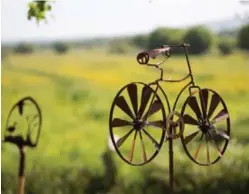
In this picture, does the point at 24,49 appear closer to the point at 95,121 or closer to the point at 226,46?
the point at 95,121

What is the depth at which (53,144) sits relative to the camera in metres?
1.53

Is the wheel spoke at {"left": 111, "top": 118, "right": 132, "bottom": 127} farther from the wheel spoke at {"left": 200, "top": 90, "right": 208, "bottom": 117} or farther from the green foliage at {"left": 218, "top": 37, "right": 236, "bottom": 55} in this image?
the green foliage at {"left": 218, "top": 37, "right": 236, "bottom": 55}

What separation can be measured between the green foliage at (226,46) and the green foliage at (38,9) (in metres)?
0.44

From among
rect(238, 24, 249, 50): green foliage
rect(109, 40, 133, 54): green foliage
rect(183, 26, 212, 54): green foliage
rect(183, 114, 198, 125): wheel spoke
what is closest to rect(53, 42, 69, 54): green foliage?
rect(109, 40, 133, 54): green foliage

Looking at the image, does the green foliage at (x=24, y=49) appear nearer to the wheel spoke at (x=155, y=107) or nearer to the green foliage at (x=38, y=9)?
the green foliage at (x=38, y=9)

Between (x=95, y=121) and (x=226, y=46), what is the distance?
1.27ft

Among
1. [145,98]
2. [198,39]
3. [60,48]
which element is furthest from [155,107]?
[60,48]

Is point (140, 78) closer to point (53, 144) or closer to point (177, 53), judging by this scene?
point (177, 53)

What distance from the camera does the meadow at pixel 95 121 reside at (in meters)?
1.40

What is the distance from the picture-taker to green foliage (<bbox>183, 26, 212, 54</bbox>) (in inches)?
55.8

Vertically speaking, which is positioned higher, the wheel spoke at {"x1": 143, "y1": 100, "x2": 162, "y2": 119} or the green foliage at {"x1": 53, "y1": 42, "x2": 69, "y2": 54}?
the green foliage at {"x1": 53, "y1": 42, "x2": 69, "y2": 54}

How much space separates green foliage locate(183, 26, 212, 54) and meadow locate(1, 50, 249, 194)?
0.02 metres

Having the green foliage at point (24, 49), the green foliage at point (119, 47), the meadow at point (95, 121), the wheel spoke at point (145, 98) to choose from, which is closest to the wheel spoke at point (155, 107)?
the wheel spoke at point (145, 98)

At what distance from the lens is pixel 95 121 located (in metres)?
1.50
